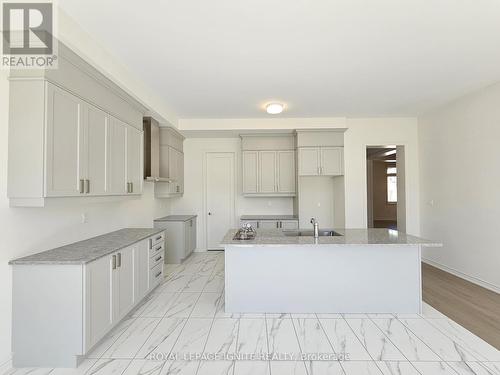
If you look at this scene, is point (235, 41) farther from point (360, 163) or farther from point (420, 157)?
point (420, 157)

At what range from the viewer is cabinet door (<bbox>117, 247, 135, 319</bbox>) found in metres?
2.74

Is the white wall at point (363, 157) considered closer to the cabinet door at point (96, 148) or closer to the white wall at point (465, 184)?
the white wall at point (465, 184)

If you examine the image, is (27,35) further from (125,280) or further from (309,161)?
(309,161)

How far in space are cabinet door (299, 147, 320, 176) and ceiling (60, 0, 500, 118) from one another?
128 cm

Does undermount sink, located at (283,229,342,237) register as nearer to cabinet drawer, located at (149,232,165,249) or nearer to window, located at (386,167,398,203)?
cabinet drawer, located at (149,232,165,249)

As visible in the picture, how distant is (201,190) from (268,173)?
1.58m

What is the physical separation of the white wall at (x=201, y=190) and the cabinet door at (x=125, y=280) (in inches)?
123

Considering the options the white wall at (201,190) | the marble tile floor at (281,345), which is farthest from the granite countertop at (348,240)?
the white wall at (201,190)

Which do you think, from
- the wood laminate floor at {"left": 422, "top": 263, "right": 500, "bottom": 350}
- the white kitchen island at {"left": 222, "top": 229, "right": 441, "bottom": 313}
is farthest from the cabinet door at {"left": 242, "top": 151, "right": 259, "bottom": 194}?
the wood laminate floor at {"left": 422, "top": 263, "right": 500, "bottom": 350}

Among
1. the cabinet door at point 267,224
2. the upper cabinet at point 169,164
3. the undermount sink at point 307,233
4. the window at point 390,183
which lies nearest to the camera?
the undermount sink at point 307,233

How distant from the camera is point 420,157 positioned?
5.29 meters

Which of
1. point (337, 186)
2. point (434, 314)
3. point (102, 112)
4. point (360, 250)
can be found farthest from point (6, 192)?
point (337, 186)

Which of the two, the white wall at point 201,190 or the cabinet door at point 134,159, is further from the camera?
the white wall at point 201,190

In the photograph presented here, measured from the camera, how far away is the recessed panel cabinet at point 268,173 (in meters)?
5.73
